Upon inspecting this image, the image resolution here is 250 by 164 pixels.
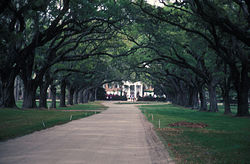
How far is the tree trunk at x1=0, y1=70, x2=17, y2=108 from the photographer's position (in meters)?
32.2

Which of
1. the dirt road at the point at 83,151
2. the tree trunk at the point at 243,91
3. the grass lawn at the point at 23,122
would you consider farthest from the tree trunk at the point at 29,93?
the dirt road at the point at 83,151

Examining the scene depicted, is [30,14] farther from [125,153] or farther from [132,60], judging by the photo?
[132,60]

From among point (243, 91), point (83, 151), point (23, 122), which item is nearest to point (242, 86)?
point (243, 91)

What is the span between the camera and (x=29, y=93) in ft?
117

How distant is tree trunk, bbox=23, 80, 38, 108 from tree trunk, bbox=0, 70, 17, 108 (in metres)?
2.41

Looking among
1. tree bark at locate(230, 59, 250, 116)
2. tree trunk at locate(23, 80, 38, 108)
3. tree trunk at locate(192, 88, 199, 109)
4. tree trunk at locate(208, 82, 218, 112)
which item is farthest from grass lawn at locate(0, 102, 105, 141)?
tree trunk at locate(192, 88, 199, 109)

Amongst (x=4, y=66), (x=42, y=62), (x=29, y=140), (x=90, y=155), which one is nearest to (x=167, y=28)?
(x=42, y=62)

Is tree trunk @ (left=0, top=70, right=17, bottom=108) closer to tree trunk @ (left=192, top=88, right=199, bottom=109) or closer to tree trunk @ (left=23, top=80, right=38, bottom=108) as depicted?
tree trunk @ (left=23, top=80, right=38, bottom=108)

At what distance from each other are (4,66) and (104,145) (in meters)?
22.1

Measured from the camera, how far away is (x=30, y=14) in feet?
79.6

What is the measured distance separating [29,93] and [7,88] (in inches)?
137

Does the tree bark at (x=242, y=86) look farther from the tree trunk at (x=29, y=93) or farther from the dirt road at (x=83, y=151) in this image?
the tree trunk at (x=29, y=93)

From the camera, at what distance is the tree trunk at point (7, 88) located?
32156mm

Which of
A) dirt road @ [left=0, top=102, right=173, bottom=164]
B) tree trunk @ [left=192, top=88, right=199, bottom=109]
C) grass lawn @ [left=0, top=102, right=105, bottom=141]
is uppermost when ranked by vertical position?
tree trunk @ [left=192, top=88, right=199, bottom=109]
